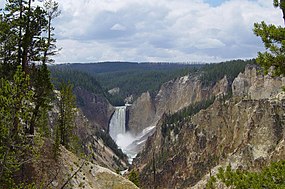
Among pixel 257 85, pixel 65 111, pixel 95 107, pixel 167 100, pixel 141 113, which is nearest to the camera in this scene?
pixel 65 111

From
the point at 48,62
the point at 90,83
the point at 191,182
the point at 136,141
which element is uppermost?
the point at 48,62

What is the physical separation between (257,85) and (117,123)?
84.9 meters

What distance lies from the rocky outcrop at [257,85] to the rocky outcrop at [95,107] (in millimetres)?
70646

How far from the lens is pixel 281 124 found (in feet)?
198

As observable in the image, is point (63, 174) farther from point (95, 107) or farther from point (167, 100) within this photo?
point (95, 107)

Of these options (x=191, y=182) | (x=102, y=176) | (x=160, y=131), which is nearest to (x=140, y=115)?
(x=160, y=131)

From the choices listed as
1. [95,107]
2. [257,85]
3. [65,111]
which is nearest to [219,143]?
[257,85]

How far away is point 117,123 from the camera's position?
543 ft

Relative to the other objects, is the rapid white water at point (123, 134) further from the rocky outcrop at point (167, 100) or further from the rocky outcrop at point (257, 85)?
the rocky outcrop at point (257, 85)

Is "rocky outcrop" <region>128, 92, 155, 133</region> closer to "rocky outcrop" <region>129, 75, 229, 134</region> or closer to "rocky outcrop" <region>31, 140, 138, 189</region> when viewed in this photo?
"rocky outcrop" <region>129, 75, 229, 134</region>

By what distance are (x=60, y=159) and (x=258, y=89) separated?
75745mm

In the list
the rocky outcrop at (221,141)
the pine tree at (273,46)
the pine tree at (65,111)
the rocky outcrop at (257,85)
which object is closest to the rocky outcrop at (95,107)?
the rocky outcrop at (221,141)

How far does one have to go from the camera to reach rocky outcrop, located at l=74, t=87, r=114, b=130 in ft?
540

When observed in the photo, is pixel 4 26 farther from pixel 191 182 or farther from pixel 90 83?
pixel 90 83
